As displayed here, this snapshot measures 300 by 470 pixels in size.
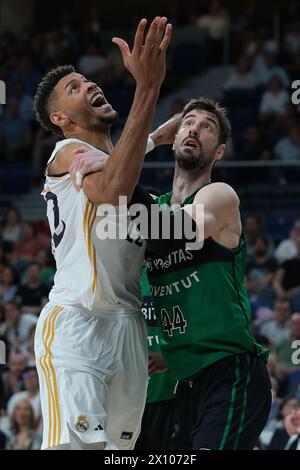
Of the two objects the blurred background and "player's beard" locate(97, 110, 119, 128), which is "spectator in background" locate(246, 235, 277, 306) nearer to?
the blurred background

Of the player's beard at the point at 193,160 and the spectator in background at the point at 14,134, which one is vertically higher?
the spectator in background at the point at 14,134

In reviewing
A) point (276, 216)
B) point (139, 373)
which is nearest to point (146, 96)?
point (139, 373)

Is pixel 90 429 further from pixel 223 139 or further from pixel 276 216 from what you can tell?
pixel 276 216

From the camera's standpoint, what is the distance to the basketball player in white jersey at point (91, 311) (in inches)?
175

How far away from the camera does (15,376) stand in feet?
31.0

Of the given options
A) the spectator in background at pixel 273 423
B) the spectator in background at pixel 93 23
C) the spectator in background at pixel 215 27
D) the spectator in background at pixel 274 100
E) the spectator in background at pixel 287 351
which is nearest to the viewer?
the spectator in background at pixel 273 423

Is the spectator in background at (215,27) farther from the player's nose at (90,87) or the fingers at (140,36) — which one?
the fingers at (140,36)

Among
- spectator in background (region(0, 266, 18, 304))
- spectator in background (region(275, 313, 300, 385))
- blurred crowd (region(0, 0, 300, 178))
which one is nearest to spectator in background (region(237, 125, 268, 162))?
blurred crowd (region(0, 0, 300, 178))

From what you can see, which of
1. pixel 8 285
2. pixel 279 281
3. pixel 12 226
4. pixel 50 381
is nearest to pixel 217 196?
pixel 50 381

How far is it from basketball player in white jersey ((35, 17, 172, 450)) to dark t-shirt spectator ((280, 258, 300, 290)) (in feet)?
17.5

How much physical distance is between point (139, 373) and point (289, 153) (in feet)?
24.2

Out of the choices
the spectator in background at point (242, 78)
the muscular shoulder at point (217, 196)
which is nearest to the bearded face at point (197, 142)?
the muscular shoulder at point (217, 196)

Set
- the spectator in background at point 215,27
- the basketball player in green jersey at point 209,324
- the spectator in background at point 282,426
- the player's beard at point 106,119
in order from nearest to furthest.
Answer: the basketball player in green jersey at point 209,324 → the player's beard at point 106,119 → the spectator in background at point 282,426 → the spectator in background at point 215,27

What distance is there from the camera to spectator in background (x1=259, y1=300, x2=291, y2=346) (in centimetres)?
941
